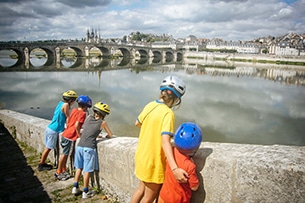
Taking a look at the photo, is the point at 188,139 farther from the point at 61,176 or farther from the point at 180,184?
the point at 61,176

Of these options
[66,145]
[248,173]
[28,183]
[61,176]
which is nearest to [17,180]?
[28,183]

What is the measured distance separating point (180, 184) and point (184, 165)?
0.19m

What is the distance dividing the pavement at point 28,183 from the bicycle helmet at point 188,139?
1.80 m

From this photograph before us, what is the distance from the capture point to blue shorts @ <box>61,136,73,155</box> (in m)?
3.99

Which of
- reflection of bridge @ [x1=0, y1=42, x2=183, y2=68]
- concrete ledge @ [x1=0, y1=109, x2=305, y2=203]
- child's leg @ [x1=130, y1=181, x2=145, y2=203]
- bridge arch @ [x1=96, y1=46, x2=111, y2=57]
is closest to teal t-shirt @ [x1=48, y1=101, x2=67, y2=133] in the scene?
concrete ledge @ [x1=0, y1=109, x2=305, y2=203]

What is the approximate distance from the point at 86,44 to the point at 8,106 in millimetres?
56060

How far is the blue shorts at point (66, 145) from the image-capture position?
3986mm

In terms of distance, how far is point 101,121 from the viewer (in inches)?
136

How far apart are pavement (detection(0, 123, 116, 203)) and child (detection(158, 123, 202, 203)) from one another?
4.85 ft

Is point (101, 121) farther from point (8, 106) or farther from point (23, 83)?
point (23, 83)

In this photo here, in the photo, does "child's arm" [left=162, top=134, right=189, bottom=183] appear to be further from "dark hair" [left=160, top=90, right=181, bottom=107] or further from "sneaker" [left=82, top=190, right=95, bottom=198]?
"sneaker" [left=82, top=190, right=95, bottom=198]

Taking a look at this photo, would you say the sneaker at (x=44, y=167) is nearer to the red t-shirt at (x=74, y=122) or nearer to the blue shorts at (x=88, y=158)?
the red t-shirt at (x=74, y=122)

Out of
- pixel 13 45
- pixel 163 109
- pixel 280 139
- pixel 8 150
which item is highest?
pixel 13 45

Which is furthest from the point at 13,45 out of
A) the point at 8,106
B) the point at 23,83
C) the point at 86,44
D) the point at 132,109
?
the point at 132,109
